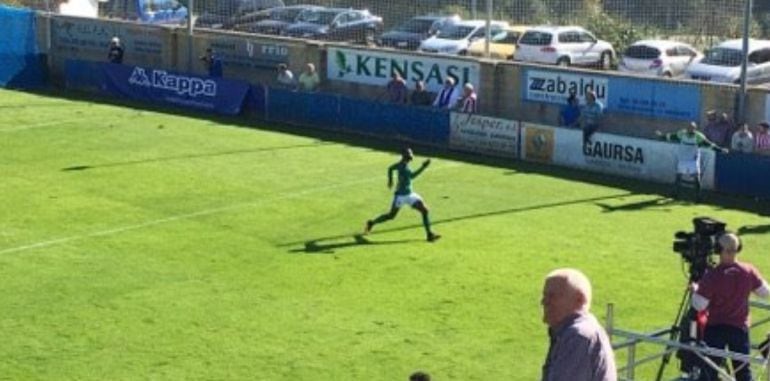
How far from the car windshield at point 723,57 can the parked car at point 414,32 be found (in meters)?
9.44

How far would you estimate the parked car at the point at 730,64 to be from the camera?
3450 cm

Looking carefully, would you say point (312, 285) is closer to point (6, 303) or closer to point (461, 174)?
point (6, 303)

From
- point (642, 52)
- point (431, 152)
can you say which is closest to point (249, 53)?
point (431, 152)

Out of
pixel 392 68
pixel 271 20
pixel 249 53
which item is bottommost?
pixel 392 68

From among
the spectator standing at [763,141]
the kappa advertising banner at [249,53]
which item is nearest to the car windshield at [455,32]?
the kappa advertising banner at [249,53]

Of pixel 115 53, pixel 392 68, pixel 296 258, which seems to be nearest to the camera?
pixel 296 258

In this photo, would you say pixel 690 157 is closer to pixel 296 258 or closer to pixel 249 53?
pixel 296 258

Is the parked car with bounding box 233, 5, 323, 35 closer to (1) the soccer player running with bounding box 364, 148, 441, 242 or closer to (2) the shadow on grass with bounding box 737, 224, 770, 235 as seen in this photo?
(1) the soccer player running with bounding box 364, 148, 441, 242

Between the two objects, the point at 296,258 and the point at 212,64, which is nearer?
the point at 296,258

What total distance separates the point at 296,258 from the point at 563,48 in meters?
21.2

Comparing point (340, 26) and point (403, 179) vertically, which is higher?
point (340, 26)

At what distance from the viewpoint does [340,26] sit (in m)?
45.0

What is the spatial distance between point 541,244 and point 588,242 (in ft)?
2.62

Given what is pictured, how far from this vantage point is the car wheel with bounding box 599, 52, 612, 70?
40.6m
